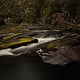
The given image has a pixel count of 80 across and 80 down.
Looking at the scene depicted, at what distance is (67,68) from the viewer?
81.0ft

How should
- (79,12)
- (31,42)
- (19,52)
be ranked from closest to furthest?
1. (19,52)
2. (31,42)
3. (79,12)

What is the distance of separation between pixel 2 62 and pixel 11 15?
59411 millimetres

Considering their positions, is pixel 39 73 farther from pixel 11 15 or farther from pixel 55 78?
pixel 11 15

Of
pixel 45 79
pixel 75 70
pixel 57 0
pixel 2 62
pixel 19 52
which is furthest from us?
pixel 57 0

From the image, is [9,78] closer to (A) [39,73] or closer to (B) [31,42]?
(A) [39,73]

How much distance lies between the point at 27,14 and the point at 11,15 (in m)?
7.12

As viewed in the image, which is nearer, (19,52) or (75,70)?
(75,70)

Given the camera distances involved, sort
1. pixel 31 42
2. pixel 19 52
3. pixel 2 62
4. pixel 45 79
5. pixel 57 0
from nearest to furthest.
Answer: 1. pixel 45 79
2. pixel 2 62
3. pixel 19 52
4. pixel 31 42
5. pixel 57 0

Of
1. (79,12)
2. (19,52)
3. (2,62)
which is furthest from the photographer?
(79,12)

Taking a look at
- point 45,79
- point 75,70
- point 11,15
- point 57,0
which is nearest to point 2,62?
point 45,79

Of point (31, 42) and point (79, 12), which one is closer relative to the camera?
point (31, 42)

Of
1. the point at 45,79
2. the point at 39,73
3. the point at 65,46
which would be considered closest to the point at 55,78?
the point at 45,79

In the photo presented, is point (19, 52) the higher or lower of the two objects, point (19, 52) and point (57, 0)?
the lower

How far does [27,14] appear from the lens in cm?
8869
